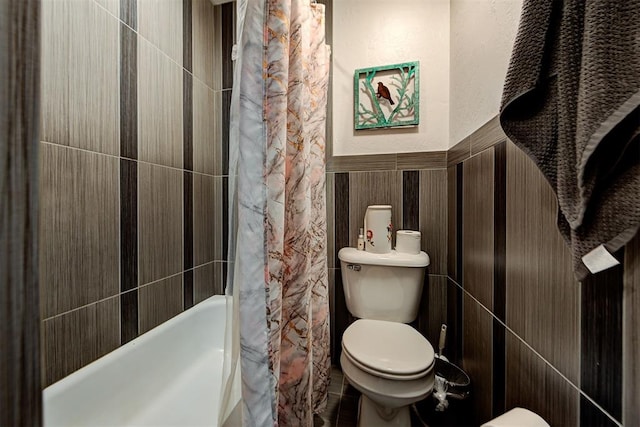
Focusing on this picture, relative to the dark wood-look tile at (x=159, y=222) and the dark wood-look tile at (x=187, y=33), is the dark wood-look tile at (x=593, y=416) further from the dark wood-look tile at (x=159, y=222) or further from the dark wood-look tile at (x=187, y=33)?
the dark wood-look tile at (x=187, y=33)

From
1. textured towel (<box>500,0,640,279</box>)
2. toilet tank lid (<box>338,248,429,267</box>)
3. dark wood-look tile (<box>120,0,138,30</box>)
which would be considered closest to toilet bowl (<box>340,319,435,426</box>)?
toilet tank lid (<box>338,248,429,267</box>)

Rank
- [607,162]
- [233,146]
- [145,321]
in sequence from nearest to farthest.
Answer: [607,162] < [233,146] < [145,321]

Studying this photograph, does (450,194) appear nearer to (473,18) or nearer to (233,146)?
(473,18)

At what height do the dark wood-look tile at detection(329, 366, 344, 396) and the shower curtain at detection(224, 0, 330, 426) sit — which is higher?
the shower curtain at detection(224, 0, 330, 426)

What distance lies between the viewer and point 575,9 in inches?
19.3

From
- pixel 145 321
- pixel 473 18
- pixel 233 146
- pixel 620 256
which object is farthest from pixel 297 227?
pixel 473 18

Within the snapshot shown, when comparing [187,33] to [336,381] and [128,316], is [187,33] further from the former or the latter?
[336,381]

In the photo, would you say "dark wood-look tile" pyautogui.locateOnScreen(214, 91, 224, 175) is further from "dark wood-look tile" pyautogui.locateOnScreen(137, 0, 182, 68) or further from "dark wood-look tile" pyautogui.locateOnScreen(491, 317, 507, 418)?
"dark wood-look tile" pyautogui.locateOnScreen(491, 317, 507, 418)

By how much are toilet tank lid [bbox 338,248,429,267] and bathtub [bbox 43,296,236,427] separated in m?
0.82

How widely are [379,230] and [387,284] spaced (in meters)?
0.29

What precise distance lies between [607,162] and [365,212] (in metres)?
1.17

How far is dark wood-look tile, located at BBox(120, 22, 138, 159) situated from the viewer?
1083 millimetres

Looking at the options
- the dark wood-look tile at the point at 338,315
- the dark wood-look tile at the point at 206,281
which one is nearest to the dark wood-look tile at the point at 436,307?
the dark wood-look tile at the point at 338,315

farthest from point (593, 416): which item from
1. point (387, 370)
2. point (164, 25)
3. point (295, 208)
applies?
point (164, 25)
